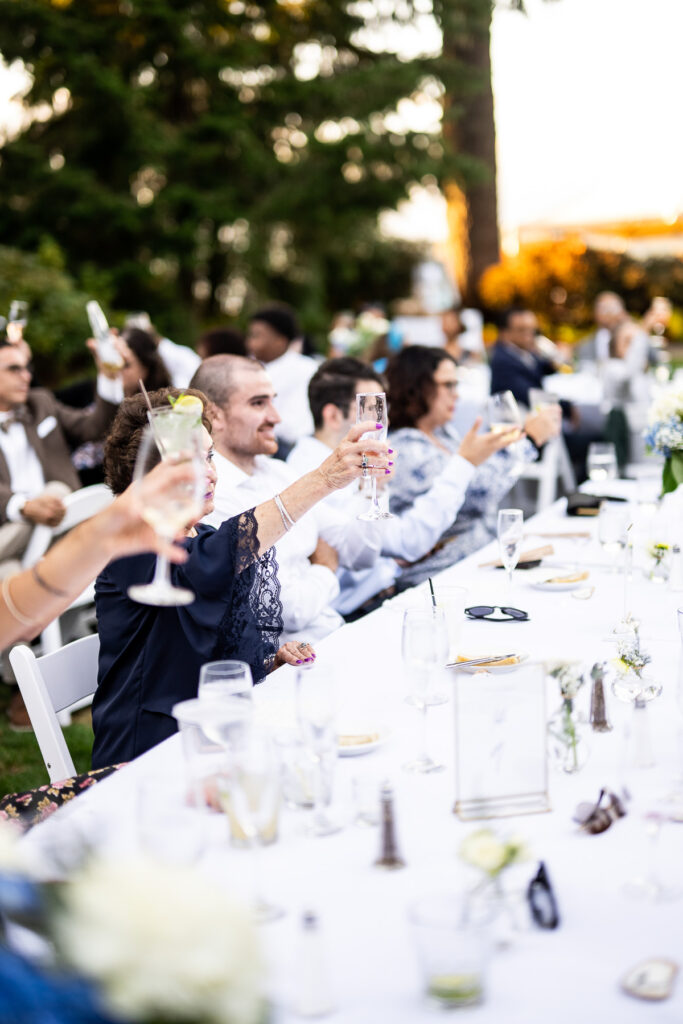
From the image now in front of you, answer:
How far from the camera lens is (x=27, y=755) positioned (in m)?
3.78

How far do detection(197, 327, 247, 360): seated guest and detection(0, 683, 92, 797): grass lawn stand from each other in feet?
6.92

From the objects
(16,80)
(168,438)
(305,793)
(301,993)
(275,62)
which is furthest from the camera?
(275,62)

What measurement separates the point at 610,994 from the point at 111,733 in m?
1.40

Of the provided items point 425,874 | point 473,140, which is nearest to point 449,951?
point 425,874

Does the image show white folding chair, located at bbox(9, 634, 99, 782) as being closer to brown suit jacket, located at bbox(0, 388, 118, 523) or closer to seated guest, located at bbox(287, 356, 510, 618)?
seated guest, located at bbox(287, 356, 510, 618)

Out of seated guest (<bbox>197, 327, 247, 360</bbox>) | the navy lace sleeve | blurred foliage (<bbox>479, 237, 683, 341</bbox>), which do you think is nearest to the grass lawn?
the navy lace sleeve

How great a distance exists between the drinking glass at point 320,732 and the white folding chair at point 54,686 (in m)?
0.84

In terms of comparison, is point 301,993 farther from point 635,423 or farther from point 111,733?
point 635,423

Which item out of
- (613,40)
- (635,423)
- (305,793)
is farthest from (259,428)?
(613,40)

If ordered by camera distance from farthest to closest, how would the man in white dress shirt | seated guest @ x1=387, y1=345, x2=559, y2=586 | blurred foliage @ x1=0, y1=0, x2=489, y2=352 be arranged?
blurred foliage @ x1=0, y1=0, x2=489, y2=352 < the man in white dress shirt < seated guest @ x1=387, y1=345, x2=559, y2=586

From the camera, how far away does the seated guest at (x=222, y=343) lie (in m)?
5.42

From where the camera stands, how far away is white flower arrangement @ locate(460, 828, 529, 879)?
1118mm

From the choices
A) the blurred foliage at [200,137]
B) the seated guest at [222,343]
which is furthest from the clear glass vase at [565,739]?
the blurred foliage at [200,137]

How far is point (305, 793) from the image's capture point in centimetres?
142
